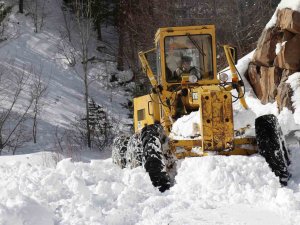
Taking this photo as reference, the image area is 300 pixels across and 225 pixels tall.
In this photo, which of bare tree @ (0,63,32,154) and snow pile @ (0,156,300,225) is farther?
bare tree @ (0,63,32,154)

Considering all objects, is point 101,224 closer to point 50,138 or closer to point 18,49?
point 50,138

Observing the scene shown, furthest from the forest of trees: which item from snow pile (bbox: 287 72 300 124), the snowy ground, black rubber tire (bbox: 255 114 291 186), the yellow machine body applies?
the snowy ground

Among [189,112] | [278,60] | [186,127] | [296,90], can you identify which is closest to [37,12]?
[278,60]

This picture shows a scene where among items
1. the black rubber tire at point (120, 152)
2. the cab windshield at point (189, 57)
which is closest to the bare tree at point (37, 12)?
the black rubber tire at point (120, 152)

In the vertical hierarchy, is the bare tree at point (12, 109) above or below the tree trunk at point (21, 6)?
below

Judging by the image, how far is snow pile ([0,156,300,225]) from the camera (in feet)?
15.7

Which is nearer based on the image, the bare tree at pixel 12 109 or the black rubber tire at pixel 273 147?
the black rubber tire at pixel 273 147

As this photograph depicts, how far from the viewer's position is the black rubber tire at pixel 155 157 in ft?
20.7

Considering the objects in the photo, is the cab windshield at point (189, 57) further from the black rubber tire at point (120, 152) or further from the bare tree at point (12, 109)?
the bare tree at point (12, 109)

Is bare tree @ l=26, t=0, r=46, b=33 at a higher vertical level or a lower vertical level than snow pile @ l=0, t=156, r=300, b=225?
higher

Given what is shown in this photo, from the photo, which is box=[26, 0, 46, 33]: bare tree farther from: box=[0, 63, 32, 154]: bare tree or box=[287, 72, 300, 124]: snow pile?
box=[287, 72, 300, 124]: snow pile

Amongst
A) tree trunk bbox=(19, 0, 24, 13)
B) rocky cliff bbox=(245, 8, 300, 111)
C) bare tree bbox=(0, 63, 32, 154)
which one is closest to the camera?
rocky cliff bbox=(245, 8, 300, 111)

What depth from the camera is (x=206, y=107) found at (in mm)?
6816

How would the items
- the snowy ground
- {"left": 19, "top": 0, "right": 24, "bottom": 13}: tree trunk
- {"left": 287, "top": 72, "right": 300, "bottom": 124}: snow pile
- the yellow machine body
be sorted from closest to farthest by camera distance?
1. the snowy ground
2. the yellow machine body
3. {"left": 287, "top": 72, "right": 300, "bottom": 124}: snow pile
4. {"left": 19, "top": 0, "right": 24, "bottom": 13}: tree trunk
